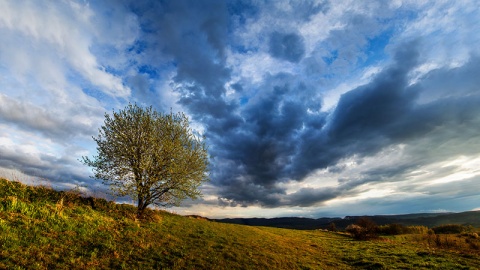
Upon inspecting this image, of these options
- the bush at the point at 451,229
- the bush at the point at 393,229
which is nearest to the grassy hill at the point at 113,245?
the bush at the point at 393,229

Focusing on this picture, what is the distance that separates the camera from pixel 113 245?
17828 mm

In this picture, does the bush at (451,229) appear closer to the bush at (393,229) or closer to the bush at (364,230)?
the bush at (393,229)

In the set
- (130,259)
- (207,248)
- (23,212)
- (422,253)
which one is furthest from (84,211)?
(422,253)

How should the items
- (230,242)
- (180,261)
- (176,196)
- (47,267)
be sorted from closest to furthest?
1. (47,267)
2. (180,261)
3. (230,242)
4. (176,196)

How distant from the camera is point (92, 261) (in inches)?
563

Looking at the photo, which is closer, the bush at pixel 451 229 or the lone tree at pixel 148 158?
the lone tree at pixel 148 158

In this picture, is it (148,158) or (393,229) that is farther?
(393,229)

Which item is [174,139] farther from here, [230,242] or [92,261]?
[92,261]

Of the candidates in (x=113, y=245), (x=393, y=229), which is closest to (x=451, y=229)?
(x=393, y=229)

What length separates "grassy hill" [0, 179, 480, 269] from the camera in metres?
13.8

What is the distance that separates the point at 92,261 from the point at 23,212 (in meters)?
8.14

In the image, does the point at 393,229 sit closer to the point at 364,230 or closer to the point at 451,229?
the point at 451,229

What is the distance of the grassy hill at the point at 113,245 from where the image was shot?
13789mm

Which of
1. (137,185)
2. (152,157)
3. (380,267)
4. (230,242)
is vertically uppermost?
(152,157)
